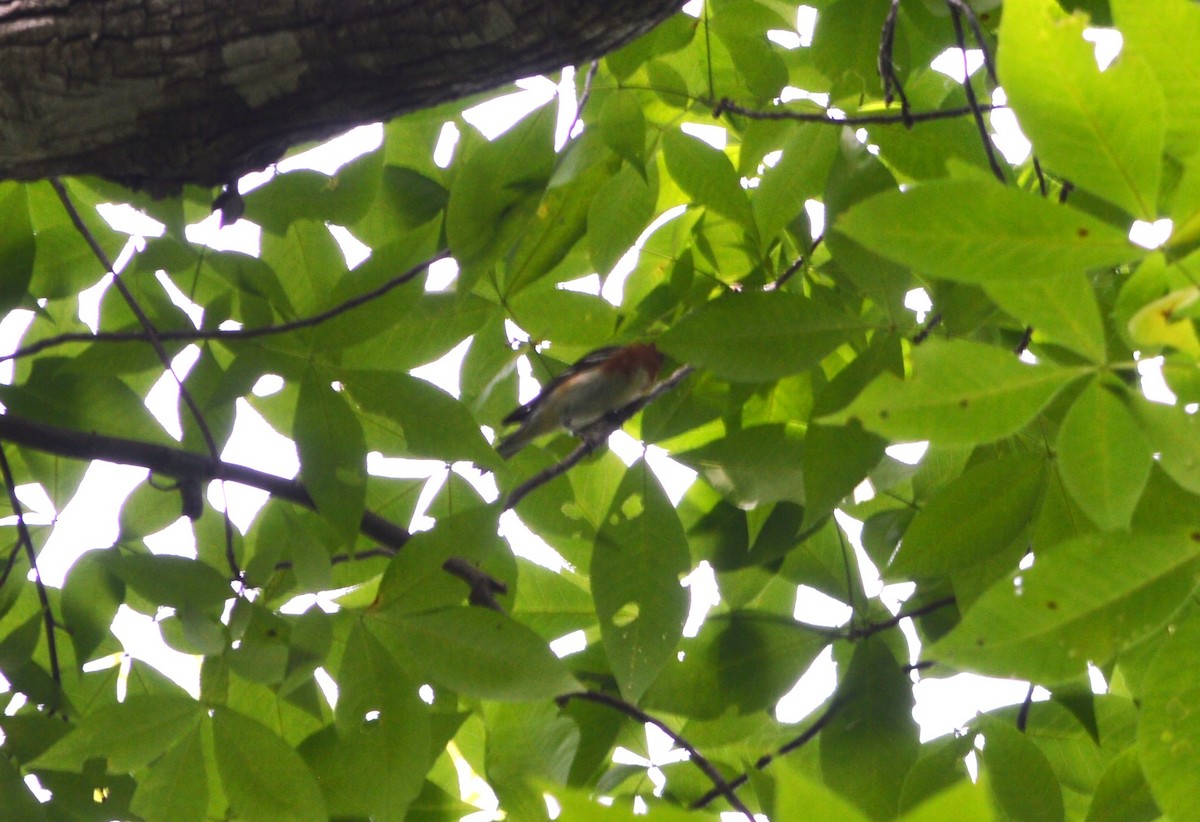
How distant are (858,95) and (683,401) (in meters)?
0.88

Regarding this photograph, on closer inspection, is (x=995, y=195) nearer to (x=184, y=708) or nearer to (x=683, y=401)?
(x=683, y=401)

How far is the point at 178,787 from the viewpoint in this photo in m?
2.18

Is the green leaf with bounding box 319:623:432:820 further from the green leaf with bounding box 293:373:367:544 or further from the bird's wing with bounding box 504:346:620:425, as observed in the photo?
the bird's wing with bounding box 504:346:620:425

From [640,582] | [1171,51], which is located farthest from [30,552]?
[1171,51]

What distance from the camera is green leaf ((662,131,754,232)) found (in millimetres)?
2383

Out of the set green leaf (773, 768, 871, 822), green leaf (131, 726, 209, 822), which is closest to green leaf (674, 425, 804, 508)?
green leaf (131, 726, 209, 822)

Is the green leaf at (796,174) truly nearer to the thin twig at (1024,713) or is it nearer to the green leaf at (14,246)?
the thin twig at (1024,713)

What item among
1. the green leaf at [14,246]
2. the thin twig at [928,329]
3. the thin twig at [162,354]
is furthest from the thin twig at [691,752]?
the green leaf at [14,246]

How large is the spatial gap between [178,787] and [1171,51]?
2169 millimetres

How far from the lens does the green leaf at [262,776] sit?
210 cm

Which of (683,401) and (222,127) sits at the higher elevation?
(222,127)

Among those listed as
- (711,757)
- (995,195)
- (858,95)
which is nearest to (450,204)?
(858,95)

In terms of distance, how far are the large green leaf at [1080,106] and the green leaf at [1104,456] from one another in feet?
0.84

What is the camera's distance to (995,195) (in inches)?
45.8
